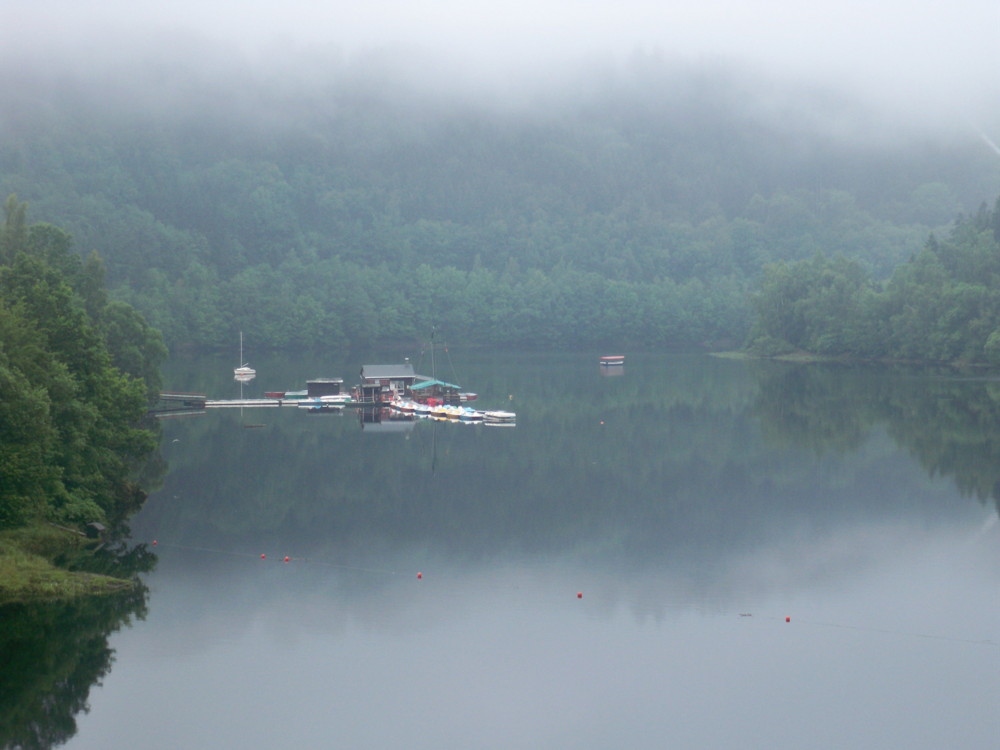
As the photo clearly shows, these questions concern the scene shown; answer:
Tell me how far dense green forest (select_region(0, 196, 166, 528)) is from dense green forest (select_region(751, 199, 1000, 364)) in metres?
86.8

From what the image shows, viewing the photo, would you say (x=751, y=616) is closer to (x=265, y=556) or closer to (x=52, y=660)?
(x=265, y=556)

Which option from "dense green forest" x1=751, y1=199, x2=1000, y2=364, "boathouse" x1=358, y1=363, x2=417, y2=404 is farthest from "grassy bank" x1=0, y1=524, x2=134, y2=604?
"dense green forest" x1=751, y1=199, x2=1000, y2=364

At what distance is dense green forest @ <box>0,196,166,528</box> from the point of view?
35031 millimetres

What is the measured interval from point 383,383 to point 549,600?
64.2m

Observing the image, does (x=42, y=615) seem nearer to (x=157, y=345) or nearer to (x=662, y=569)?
(x=662, y=569)

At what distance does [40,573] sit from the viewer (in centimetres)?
3403

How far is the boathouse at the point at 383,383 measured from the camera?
92.6m

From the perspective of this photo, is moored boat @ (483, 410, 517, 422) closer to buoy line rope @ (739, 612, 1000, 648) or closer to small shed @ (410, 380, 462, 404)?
small shed @ (410, 380, 462, 404)

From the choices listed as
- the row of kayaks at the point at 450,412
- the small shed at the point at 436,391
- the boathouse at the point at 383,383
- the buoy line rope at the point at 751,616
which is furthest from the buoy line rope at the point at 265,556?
the boathouse at the point at 383,383

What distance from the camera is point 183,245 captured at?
19225 centimetres

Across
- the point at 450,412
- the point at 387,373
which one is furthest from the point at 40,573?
the point at 387,373

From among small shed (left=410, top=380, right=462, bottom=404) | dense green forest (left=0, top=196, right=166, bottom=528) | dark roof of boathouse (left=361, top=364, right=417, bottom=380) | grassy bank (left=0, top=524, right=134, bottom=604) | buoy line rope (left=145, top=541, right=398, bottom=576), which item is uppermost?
dense green forest (left=0, top=196, right=166, bottom=528)

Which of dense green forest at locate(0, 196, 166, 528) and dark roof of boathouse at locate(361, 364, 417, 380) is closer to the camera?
dense green forest at locate(0, 196, 166, 528)

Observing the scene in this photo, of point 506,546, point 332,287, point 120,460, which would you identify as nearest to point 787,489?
point 506,546
